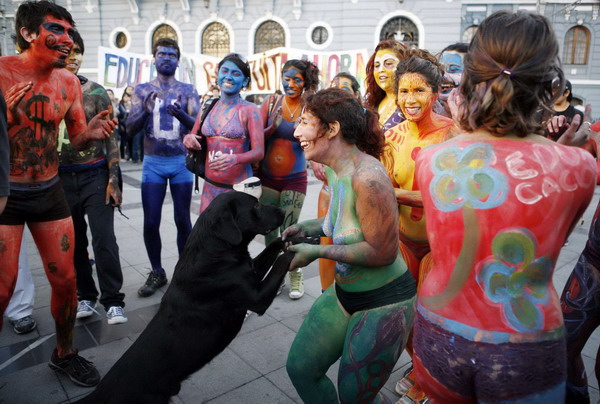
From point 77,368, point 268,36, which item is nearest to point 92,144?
point 77,368

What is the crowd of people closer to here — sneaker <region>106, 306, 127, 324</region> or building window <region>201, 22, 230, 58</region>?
sneaker <region>106, 306, 127, 324</region>

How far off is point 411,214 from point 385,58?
59.5 inches

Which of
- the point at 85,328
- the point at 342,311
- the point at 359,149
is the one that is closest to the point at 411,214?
the point at 359,149

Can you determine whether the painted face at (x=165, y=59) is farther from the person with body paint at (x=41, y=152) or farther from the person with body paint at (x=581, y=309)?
the person with body paint at (x=581, y=309)

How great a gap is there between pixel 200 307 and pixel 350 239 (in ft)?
2.83

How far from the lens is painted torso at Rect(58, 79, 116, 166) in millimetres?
3658

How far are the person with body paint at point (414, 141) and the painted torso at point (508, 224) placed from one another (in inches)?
48.7

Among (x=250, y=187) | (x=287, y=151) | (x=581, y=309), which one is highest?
(x=287, y=151)

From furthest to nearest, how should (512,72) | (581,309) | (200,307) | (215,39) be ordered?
(215,39) → (581,309) → (200,307) → (512,72)

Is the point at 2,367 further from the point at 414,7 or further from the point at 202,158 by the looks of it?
the point at 414,7

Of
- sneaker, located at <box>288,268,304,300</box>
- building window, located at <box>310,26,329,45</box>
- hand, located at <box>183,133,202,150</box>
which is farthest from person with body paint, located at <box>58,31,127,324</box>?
building window, located at <box>310,26,329,45</box>

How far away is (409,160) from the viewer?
2748mm

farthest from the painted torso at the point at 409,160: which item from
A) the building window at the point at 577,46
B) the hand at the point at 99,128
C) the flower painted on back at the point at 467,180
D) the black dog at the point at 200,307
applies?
the building window at the point at 577,46

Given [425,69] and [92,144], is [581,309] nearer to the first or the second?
[425,69]
